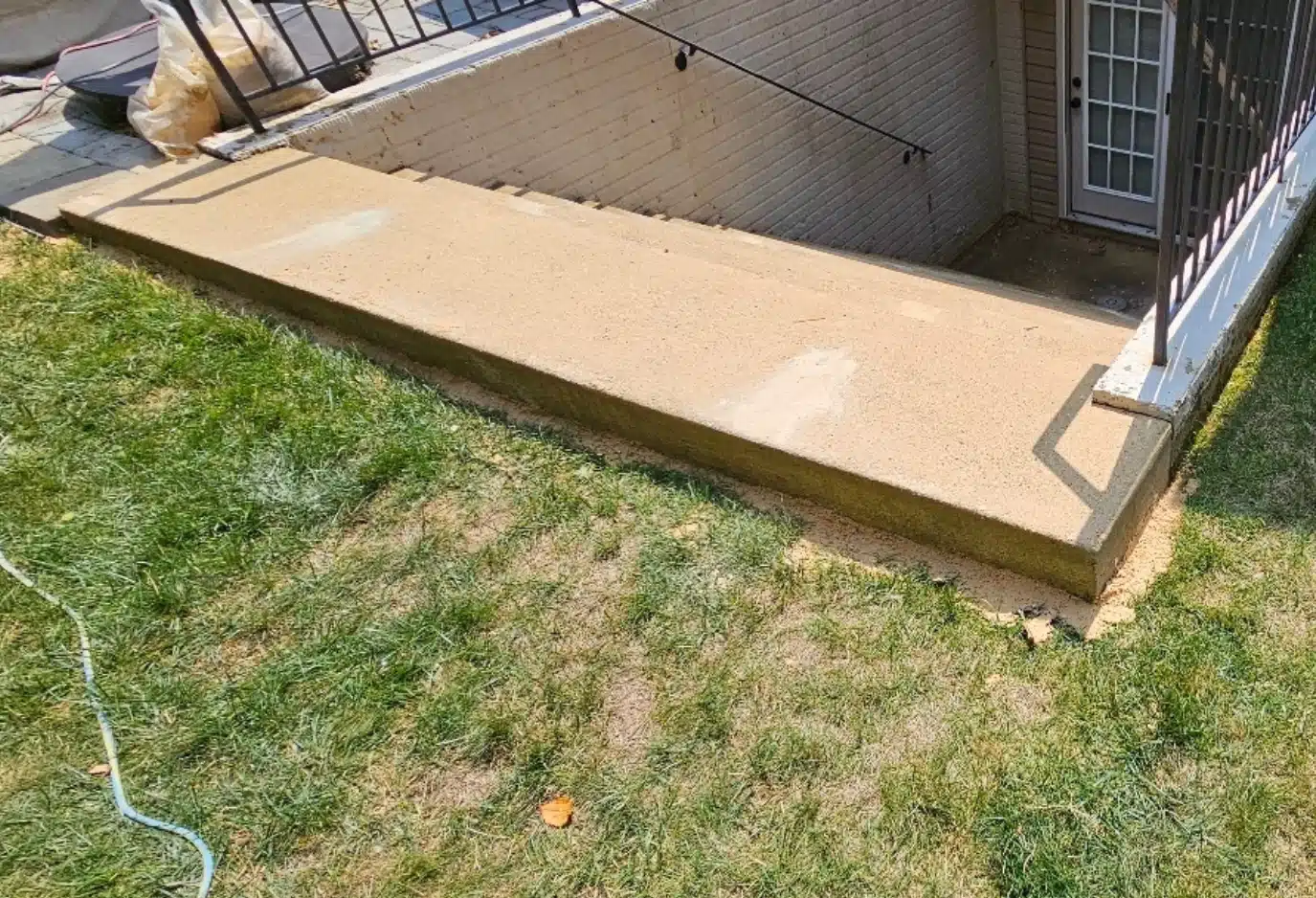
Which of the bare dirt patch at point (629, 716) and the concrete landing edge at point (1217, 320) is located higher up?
the bare dirt patch at point (629, 716)

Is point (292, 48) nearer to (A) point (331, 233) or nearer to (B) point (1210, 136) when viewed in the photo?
(A) point (331, 233)

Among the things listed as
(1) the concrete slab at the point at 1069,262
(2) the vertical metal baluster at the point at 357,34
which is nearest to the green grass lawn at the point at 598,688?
(2) the vertical metal baluster at the point at 357,34

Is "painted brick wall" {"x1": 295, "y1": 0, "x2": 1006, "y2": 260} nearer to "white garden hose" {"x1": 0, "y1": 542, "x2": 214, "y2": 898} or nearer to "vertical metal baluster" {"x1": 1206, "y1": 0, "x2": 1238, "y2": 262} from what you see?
"white garden hose" {"x1": 0, "y1": 542, "x2": 214, "y2": 898}

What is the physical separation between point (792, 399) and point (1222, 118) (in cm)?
134

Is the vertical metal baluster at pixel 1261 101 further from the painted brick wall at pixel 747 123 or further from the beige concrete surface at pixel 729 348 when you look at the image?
the painted brick wall at pixel 747 123

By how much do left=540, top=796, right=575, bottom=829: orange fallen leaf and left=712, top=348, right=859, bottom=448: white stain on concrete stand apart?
3.18 ft

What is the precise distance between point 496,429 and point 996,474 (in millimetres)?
1360

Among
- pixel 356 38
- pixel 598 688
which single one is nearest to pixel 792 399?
pixel 598 688

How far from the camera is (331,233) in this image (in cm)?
373

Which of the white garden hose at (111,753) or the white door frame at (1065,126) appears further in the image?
the white door frame at (1065,126)

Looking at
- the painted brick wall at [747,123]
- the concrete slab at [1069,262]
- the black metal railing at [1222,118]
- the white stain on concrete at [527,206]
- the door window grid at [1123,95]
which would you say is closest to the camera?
the black metal railing at [1222,118]

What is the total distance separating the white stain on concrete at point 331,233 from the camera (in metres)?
3.65

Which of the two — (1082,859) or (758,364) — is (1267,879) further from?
(758,364)

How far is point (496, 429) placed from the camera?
291cm
